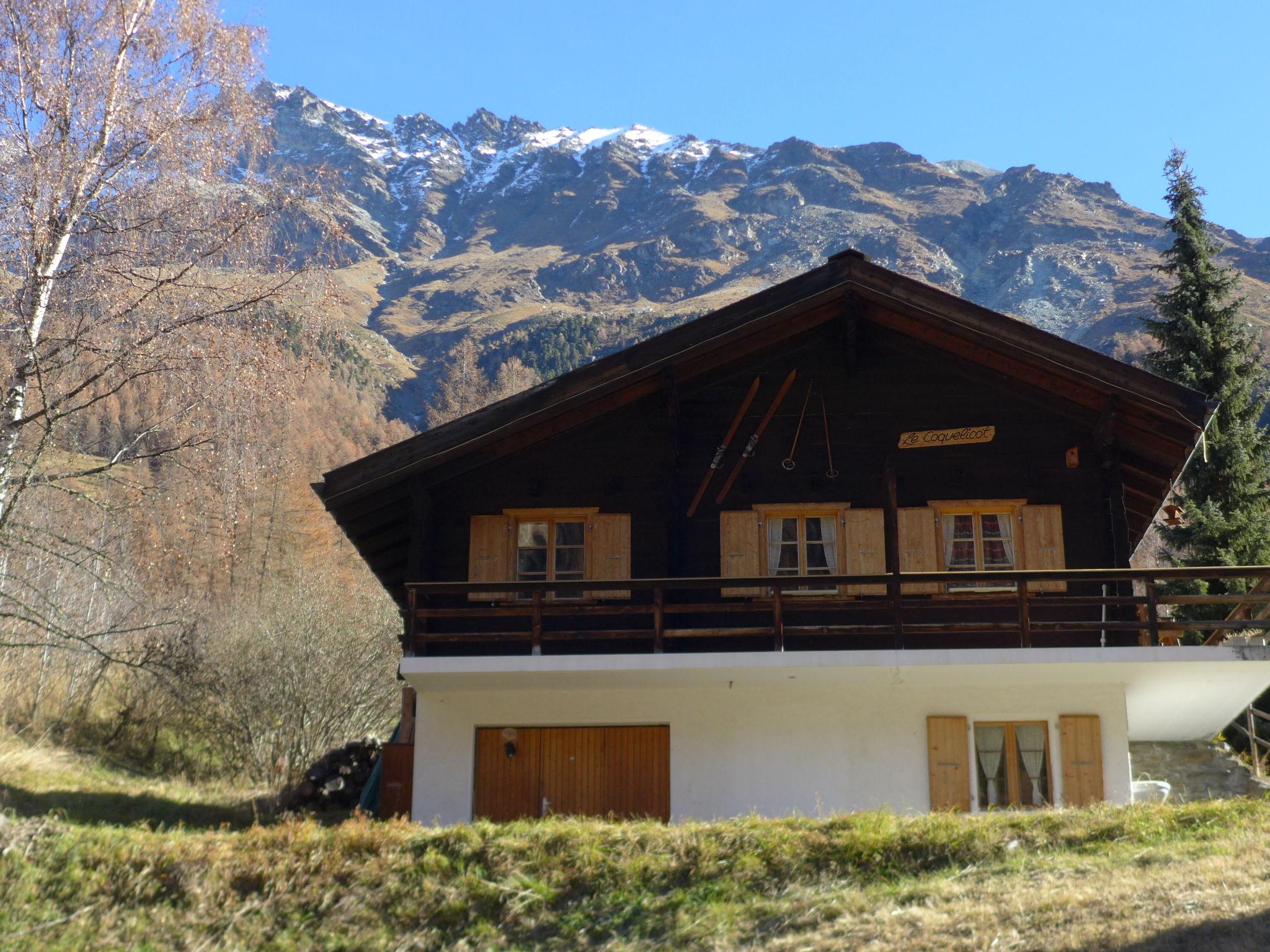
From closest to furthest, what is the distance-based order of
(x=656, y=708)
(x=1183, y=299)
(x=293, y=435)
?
(x=656, y=708) < (x=1183, y=299) < (x=293, y=435)

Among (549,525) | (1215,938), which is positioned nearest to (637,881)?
(1215,938)

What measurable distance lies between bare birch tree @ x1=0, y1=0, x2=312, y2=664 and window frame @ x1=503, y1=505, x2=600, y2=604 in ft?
13.9

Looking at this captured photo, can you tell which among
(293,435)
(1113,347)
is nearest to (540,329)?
(1113,347)

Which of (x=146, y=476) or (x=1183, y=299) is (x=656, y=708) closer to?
(x=146, y=476)

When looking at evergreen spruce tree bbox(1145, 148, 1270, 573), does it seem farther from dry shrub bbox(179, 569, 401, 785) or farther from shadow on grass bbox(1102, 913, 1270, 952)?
dry shrub bbox(179, 569, 401, 785)

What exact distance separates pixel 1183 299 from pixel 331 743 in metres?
20.8

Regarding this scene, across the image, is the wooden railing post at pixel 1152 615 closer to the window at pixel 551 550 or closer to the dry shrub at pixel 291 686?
the window at pixel 551 550

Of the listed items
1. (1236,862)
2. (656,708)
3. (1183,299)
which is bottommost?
(1236,862)

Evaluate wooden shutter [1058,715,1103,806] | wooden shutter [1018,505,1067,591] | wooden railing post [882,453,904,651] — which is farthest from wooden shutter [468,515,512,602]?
wooden shutter [1058,715,1103,806]

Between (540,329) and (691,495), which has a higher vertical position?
(540,329)

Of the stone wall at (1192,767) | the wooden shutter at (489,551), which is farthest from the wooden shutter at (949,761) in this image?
the wooden shutter at (489,551)

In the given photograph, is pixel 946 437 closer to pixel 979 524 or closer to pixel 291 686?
pixel 979 524

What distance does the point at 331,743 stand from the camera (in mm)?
27109

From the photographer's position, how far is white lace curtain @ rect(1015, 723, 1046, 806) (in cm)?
1505
